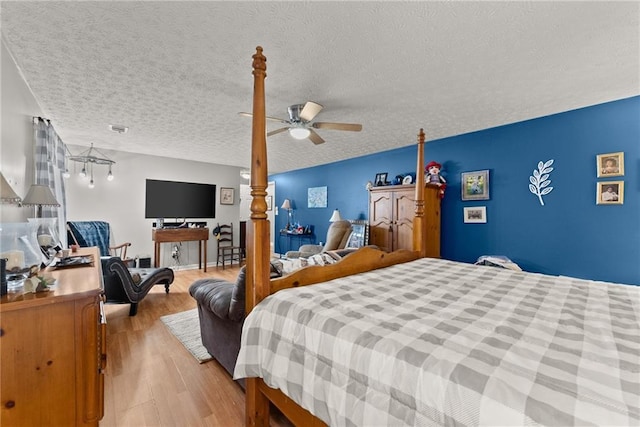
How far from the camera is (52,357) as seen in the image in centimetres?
125

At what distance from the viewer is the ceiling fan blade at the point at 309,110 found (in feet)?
7.50

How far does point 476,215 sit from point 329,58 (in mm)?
2993

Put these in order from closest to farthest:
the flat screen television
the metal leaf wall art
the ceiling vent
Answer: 1. the metal leaf wall art
2. the ceiling vent
3. the flat screen television

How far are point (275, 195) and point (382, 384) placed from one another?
6.93 m

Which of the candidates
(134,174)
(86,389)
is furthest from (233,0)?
(134,174)

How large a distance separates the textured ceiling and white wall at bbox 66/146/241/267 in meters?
1.71

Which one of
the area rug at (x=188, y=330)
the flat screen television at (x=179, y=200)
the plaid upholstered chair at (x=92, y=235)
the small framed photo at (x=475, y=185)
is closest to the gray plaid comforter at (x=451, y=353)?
the area rug at (x=188, y=330)

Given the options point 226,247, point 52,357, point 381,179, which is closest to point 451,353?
point 52,357

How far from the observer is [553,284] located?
1.64 metres

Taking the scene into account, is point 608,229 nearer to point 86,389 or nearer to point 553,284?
point 553,284

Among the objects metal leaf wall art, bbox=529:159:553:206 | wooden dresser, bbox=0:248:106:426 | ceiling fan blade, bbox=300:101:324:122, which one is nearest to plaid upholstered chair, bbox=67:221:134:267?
wooden dresser, bbox=0:248:106:426

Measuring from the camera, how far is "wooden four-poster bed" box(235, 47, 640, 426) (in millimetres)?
646

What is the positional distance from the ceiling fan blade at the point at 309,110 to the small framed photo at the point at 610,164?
298 cm

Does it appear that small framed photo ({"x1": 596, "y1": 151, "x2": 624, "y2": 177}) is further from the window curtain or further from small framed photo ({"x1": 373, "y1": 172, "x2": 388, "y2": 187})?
the window curtain
